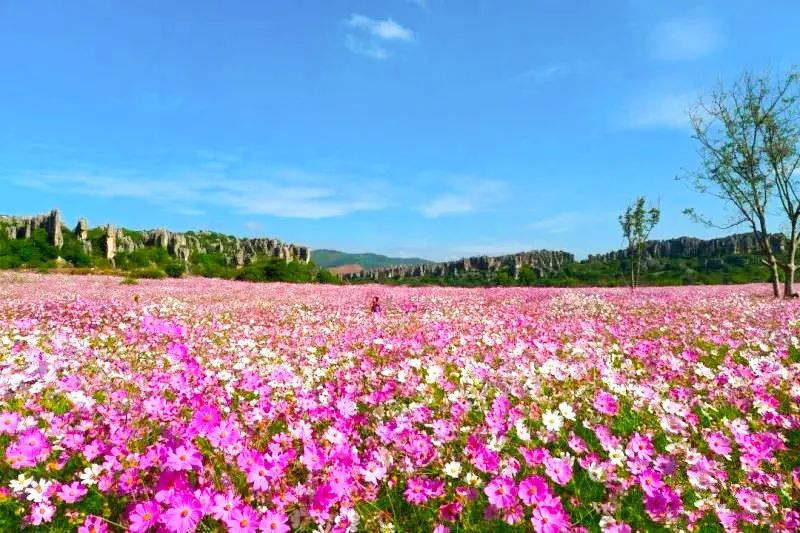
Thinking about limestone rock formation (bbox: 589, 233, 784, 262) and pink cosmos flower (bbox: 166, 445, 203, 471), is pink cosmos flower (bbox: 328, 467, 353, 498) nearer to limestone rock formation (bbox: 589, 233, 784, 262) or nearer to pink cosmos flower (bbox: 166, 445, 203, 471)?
pink cosmos flower (bbox: 166, 445, 203, 471)

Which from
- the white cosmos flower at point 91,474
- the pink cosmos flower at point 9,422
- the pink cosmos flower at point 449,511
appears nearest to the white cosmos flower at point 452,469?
the pink cosmos flower at point 449,511

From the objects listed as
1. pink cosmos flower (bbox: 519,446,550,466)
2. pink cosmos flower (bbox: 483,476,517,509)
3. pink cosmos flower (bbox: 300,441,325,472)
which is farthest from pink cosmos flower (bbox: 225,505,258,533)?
pink cosmos flower (bbox: 519,446,550,466)

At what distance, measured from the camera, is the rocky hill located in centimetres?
10312

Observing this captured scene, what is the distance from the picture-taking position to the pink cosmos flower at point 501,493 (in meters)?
2.12

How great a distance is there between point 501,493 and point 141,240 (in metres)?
155

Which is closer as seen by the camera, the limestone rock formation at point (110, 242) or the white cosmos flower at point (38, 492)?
the white cosmos flower at point (38, 492)

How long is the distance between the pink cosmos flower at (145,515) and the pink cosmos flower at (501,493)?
1.50m

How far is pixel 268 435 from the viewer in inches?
150

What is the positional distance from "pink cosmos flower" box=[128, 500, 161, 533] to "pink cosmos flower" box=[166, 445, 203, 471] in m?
0.17

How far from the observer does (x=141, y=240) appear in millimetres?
136250

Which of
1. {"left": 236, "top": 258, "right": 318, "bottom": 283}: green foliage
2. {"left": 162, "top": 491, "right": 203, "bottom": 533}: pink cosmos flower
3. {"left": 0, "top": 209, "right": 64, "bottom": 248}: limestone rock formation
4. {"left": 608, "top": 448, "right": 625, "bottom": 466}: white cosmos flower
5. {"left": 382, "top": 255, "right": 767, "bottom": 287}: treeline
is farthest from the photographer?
{"left": 0, "top": 209, "right": 64, "bottom": 248}: limestone rock formation

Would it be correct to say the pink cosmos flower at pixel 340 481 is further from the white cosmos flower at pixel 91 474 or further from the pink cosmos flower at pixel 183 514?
the white cosmos flower at pixel 91 474

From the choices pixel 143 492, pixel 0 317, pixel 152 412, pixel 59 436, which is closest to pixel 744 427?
pixel 143 492

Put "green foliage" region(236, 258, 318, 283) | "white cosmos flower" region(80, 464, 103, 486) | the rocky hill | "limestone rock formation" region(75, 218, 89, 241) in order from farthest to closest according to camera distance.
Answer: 1. "limestone rock formation" region(75, 218, 89, 241)
2. the rocky hill
3. "green foliage" region(236, 258, 318, 283)
4. "white cosmos flower" region(80, 464, 103, 486)
